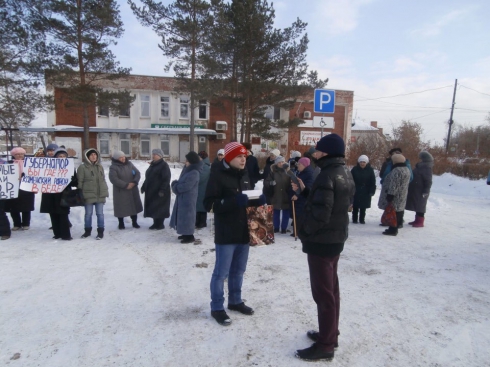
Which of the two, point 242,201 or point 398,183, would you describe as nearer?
point 242,201

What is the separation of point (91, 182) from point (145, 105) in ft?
81.9

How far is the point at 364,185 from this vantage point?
798 centimetres

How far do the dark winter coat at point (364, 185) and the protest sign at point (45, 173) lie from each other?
6.45 meters

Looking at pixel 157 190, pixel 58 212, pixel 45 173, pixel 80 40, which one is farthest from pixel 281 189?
pixel 80 40

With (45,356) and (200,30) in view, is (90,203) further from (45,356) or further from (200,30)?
(200,30)

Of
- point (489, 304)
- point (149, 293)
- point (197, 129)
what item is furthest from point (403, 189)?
point (197, 129)

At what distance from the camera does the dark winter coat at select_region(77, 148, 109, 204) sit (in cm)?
639

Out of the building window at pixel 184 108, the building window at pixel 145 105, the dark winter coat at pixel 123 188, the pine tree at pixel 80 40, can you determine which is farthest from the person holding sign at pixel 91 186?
the building window at pixel 184 108

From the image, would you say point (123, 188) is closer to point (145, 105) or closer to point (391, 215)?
point (391, 215)

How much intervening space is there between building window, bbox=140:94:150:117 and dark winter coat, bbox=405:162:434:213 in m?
26.3

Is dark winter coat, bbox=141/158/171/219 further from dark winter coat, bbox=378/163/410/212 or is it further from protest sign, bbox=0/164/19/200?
dark winter coat, bbox=378/163/410/212

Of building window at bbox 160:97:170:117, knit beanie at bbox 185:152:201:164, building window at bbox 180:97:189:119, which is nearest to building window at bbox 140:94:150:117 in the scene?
building window at bbox 160:97:170:117

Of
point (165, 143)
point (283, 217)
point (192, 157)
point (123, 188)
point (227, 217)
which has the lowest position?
point (283, 217)

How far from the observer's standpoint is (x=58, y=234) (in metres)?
6.46
